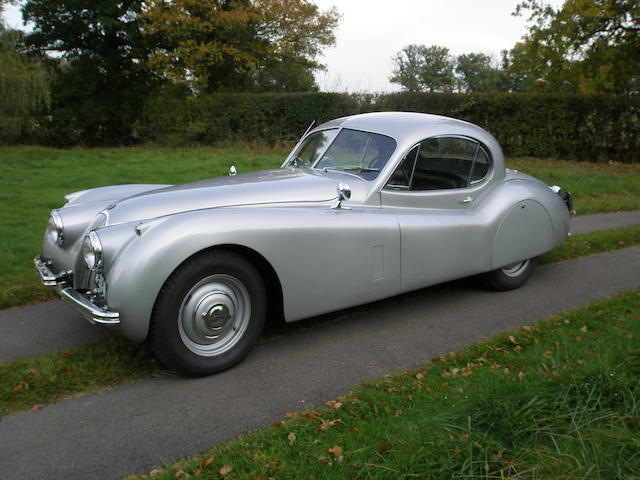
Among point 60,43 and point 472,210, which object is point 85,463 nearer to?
point 472,210

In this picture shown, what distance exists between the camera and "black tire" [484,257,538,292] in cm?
531

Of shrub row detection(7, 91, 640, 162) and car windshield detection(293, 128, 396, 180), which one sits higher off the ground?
shrub row detection(7, 91, 640, 162)

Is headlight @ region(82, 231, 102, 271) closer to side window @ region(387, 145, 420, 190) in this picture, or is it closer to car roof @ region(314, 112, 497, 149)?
side window @ region(387, 145, 420, 190)

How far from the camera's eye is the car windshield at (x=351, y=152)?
4637 mm

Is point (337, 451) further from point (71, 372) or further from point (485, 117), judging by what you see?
point (485, 117)

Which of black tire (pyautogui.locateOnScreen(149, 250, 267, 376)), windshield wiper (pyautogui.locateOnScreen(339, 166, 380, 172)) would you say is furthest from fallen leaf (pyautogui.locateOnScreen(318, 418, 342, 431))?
windshield wiper (pyautogui.locateOnScreen(339, 166, 380, 172))

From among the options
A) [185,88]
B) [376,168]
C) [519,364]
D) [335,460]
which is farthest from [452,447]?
[185,88]

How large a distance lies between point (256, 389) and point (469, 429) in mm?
1481

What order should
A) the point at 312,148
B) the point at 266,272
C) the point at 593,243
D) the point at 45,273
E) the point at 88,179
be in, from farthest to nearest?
1. the point at 88,179
2. the point at 593,243
3. the point at 312,148
4. the point at 45,273
5. the point at 266,272

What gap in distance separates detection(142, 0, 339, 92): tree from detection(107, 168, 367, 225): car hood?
20.3m

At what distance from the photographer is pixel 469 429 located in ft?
8.29

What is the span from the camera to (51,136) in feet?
83.4

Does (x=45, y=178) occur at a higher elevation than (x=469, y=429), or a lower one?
higher

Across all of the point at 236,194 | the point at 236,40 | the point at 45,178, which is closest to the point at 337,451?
the point at 236,194
